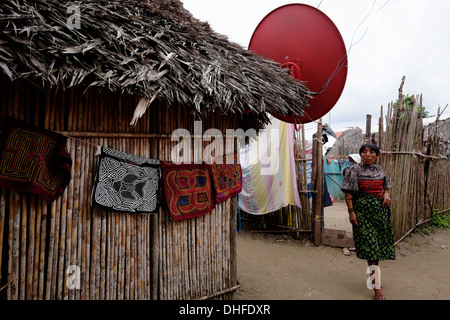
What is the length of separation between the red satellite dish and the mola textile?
6.00 feet

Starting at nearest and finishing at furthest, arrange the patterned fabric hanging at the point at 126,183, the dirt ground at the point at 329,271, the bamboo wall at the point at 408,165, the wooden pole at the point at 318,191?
the patterned fabric hanging at the point at 126,183 < the dirt ground at the point at 329,271 < the bamboo wall at the point at 408,165 < the wooden pole at the point at 318,191

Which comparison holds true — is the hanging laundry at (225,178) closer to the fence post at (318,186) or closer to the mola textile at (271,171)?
the mola textile at (271,171)

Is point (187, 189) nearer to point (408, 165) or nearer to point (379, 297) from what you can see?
point (379, 297)

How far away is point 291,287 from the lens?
145 inches

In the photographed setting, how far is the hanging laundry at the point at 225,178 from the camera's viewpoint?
3004 mm

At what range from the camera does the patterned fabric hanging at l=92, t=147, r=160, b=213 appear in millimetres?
2240

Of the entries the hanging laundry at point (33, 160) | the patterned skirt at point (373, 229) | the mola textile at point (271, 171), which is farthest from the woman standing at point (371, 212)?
the hanging laundry at point (33, 160)

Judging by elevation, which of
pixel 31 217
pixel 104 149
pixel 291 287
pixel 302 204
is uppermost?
pixel 104 149

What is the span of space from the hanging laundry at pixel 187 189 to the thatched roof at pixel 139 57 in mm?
712

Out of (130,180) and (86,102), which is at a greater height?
(86,102)

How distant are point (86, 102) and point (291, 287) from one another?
11.1 ft
